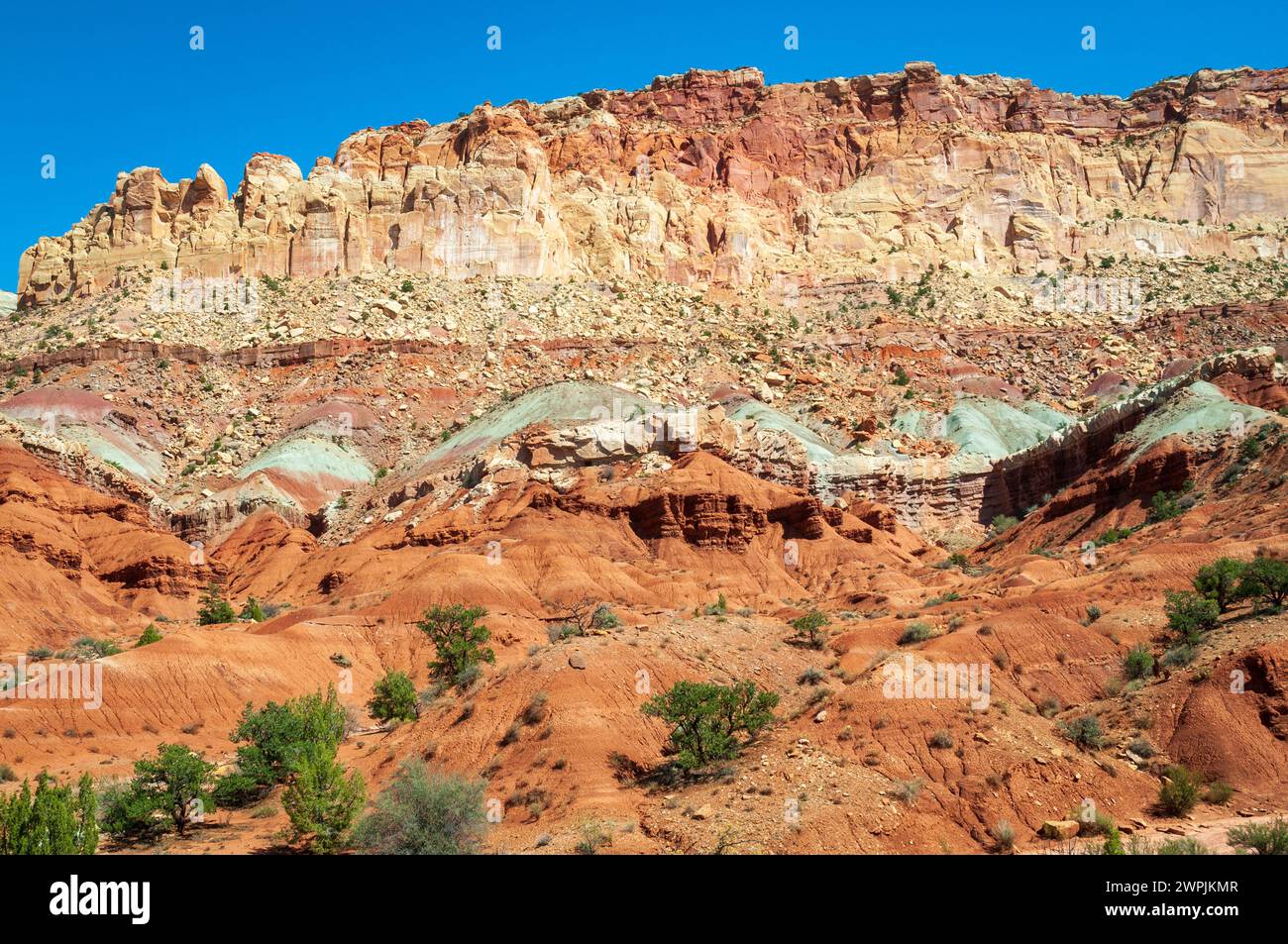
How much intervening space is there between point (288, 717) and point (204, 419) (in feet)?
186

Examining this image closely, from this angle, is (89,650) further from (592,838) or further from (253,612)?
(592,838)

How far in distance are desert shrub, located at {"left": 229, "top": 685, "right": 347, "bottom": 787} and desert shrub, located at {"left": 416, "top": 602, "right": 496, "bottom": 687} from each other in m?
8.82

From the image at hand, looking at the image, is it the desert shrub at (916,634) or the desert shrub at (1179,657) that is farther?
the desert shrub at (916,634)

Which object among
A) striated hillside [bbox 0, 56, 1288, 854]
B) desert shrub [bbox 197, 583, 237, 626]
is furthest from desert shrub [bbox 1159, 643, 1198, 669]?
desert shrub [bbox 197, 583, 237, 626]

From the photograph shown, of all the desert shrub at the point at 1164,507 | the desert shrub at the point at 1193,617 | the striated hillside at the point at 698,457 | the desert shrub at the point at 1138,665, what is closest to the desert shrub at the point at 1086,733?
the striated hillside at the point at 698,457

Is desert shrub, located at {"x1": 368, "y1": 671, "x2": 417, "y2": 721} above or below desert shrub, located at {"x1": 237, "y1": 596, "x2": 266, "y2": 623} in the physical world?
below

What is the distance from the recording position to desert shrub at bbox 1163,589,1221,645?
Result: 23.8m

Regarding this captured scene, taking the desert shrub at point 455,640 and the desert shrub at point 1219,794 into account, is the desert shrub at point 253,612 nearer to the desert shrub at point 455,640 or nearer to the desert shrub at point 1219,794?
the desert shrub at point 455,640

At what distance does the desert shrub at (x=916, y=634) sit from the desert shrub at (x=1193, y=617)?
210 inches

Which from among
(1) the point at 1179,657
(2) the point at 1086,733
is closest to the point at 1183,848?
(2) the point at 1086,733

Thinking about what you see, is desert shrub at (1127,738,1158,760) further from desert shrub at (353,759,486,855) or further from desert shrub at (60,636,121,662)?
desert shrub at (60,636,121,662)

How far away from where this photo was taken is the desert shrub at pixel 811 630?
28719mm

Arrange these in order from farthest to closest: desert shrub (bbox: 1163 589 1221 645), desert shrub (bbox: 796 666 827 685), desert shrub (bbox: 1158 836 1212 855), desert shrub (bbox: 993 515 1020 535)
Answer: desert shrub (bbox: 993 515 1020 535) → desert shrub (bbox: 796 666 827 685) → desert shrub (bbox: 1163 589 1221 645) → desert shrub (bbox: 1158 836 1212 855)

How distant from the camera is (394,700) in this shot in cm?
3112
